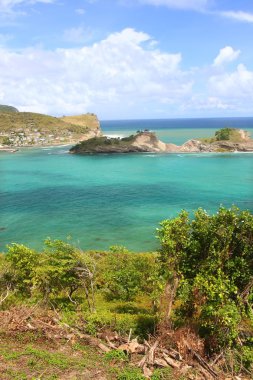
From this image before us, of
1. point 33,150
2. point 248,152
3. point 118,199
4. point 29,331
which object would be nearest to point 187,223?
point 29,331

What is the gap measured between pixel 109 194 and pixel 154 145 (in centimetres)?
8470

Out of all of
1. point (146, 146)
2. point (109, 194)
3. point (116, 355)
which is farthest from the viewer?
point (146, 146)

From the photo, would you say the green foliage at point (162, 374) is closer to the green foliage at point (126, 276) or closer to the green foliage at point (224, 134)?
the green foliage at point (126, 276)

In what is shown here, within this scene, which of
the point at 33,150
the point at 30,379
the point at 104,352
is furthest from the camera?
the point at 33,150

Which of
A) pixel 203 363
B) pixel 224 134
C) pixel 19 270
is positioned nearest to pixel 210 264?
pixel 203 363

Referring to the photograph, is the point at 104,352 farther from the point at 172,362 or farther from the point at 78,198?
the point at 78,198

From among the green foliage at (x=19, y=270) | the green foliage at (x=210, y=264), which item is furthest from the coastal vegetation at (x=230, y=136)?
the green foliage at (x=210, y=264)

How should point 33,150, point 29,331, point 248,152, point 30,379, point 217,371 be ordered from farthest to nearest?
point 33,150, point 248,152, point 29,331, point 217,371, point 30,379

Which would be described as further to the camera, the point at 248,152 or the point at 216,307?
the point at 248,152

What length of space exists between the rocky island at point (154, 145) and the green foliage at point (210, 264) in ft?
458

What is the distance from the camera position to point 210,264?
18.5 m

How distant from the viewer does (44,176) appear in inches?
4018

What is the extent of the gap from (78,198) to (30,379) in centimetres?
6107

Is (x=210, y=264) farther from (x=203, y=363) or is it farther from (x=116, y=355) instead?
(x=116, y=355)
